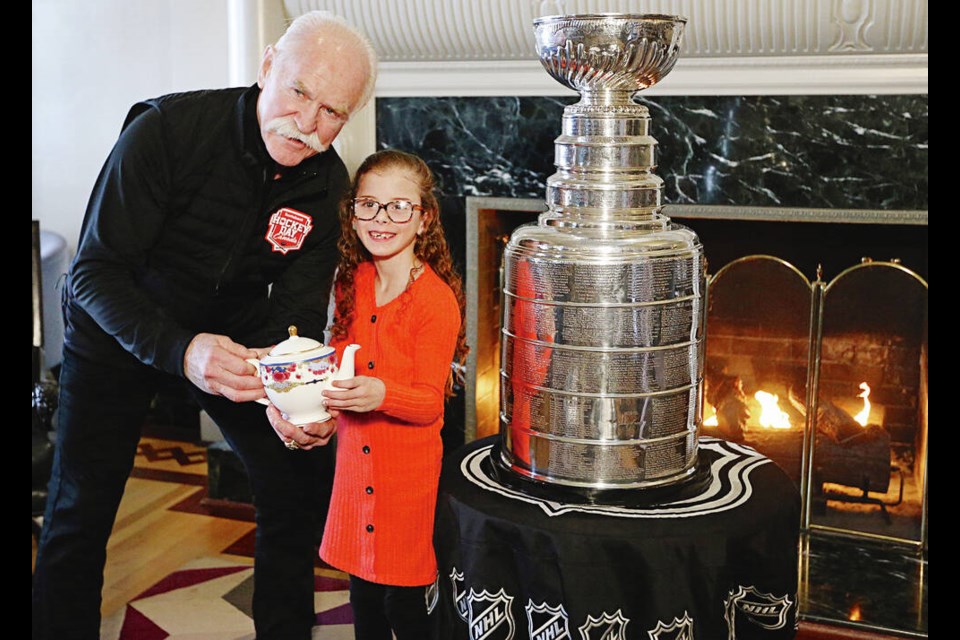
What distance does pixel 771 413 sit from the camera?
2648 millimetres

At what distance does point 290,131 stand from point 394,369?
46 centimetres

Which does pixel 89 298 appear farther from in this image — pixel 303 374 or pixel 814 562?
pixel 814 562

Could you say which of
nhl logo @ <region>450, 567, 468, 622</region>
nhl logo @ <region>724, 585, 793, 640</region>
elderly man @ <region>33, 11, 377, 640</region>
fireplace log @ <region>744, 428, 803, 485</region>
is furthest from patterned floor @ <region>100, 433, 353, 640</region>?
fireplace log @ <region>744, 428, 803, 485</region>

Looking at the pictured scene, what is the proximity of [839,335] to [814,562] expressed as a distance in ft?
1.91

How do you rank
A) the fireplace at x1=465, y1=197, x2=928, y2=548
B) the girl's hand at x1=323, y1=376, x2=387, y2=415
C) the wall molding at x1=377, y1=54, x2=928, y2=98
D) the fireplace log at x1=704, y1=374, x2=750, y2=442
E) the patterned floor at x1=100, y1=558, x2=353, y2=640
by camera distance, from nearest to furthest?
the girl's hand at x1=323, y1=376, x2=387, y2=415 < the patterned floor at x1=100, y1=558, x2=353, y2=640 < the wall molding at x1=377, y1=54, x2=928, y2=98 < the fireplace at x1=465, y1=197, x2=928, y2=548 < the fireplace log at x1=704, y1=374, x2=750, y2=442

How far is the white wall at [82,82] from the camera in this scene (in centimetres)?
319

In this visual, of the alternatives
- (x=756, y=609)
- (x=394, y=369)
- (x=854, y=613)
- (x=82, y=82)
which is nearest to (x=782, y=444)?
(x=854, y=613)

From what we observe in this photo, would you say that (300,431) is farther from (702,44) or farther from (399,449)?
(702,44)

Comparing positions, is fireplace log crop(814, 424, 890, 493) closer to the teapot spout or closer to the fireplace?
the fireplace

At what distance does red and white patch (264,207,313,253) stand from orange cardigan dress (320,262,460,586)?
26 centimetres

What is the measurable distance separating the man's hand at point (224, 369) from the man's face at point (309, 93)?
1.22 feet

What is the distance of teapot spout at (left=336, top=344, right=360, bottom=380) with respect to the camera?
1.60 m
